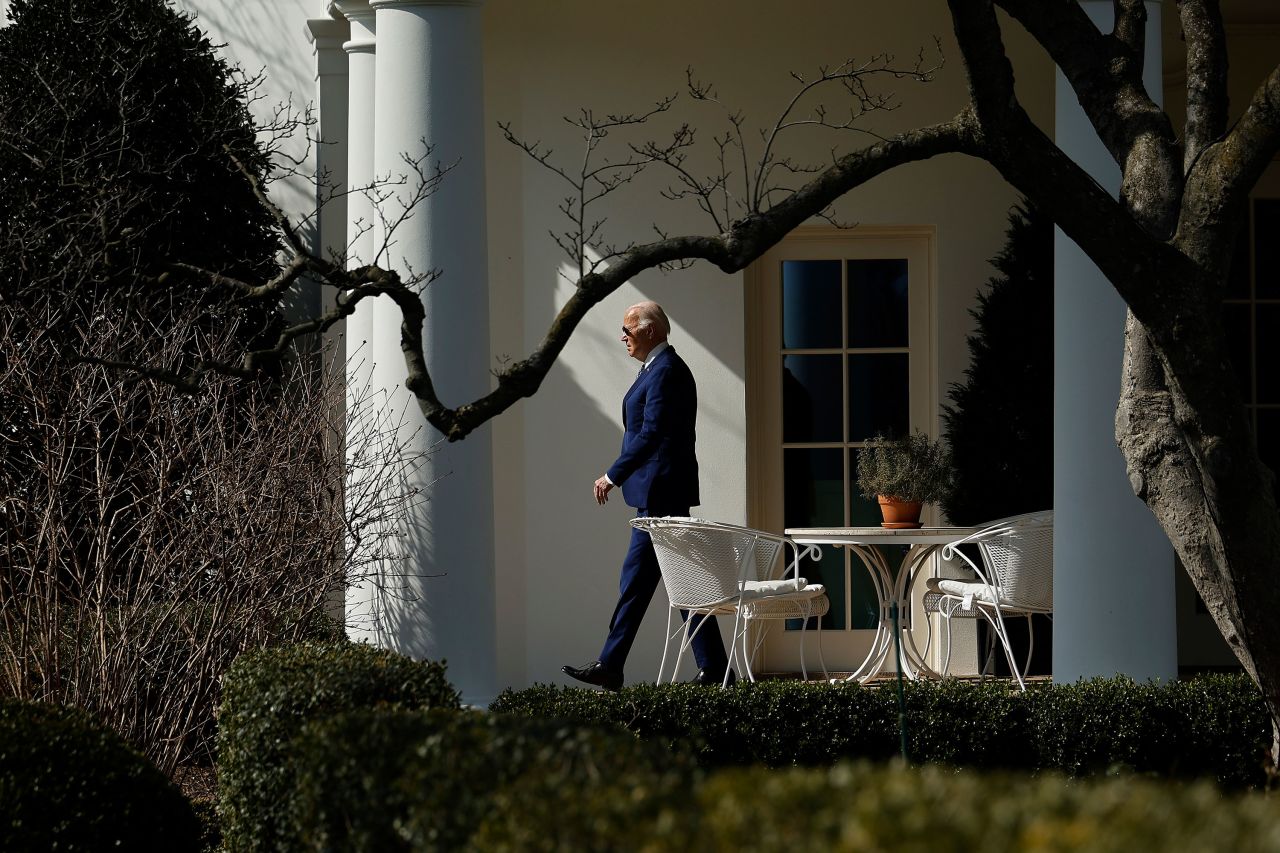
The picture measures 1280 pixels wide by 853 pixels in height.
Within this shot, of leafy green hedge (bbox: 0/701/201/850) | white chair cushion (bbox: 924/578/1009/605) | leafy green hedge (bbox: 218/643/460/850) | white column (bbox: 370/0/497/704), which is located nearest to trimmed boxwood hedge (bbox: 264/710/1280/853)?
leafy green hedge (bbox: 218/643/460/850)

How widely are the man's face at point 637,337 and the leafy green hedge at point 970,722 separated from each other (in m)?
2.14

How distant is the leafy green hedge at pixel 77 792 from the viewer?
4.27m

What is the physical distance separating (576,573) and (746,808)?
7.15 m

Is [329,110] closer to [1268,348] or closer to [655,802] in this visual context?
[1268,348]

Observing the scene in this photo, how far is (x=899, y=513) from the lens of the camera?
8398 mm

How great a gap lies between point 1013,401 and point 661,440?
2.72 m

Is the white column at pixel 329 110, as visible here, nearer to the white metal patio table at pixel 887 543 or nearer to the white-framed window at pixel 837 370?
the white-framed window at pixel 837 370

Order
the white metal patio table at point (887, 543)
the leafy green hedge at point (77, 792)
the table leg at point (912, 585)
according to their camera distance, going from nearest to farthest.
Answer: the leafy green hedge at point (77, 792) → the white metal patio table at point (887, 543) → the table leg at point (912, 585)

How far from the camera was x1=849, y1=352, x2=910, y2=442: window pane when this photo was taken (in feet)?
32.1

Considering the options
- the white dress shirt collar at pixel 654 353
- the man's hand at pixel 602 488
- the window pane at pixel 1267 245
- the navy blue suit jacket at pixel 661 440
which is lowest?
the man's hand at pixel 602 488

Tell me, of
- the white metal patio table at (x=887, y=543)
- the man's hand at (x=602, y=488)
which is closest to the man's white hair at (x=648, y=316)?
the man's hand at (x=602, y=488)

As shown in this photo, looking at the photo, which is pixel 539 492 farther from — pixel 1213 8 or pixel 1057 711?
pixel 1213 8

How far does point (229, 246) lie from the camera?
9531 mm

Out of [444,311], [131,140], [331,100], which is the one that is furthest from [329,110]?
[444,311]
